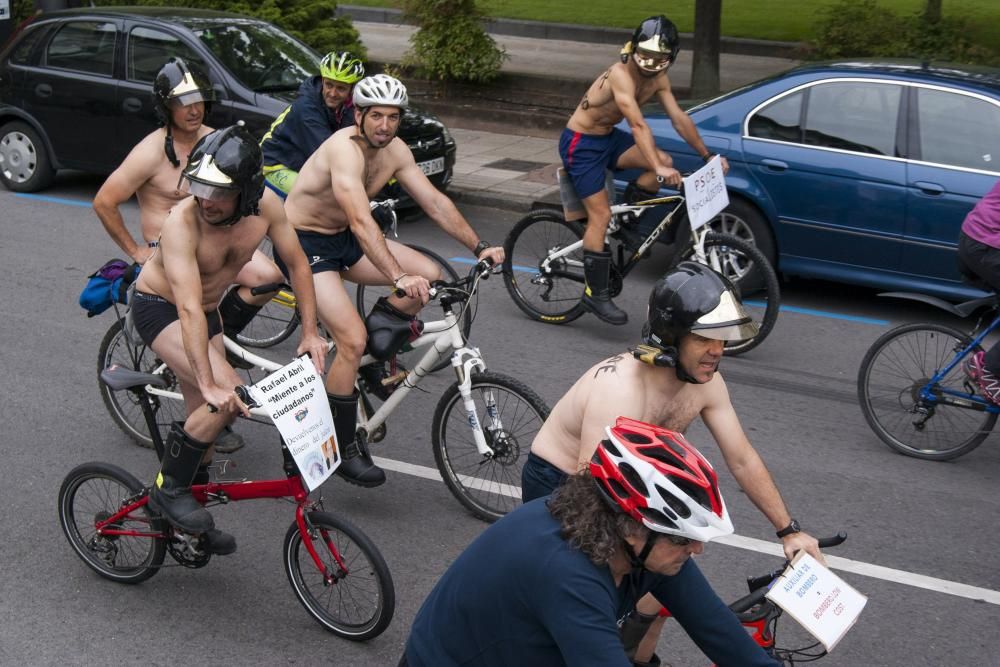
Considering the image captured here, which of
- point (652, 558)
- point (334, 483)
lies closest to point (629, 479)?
point (652, 558)

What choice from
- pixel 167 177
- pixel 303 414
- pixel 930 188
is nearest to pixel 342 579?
pixel 303 414

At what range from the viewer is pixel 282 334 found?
8000 mm

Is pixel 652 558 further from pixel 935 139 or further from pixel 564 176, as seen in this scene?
pixel 935 139

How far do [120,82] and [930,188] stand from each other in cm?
712

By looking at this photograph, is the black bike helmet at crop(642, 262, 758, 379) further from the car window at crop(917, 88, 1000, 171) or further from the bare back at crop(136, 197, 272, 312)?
the car window at crop(917, 88, 1000, 171)

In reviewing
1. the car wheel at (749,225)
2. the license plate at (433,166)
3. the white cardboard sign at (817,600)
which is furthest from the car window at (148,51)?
the white cardboard sign at (817,600)

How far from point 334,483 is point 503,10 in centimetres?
1678

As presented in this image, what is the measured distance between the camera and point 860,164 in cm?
831

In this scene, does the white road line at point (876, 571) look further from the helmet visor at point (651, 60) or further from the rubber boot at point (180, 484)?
the helmet visor at point (651, 60)

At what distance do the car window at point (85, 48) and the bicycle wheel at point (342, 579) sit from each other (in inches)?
307

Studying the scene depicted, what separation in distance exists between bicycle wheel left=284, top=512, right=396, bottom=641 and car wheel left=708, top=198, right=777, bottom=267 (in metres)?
4.77

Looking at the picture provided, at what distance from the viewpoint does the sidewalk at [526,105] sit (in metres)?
12.1

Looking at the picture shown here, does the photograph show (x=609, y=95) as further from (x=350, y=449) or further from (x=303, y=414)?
(x=303, y=414)

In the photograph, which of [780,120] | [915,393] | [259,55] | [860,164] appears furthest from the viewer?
[259,55]
